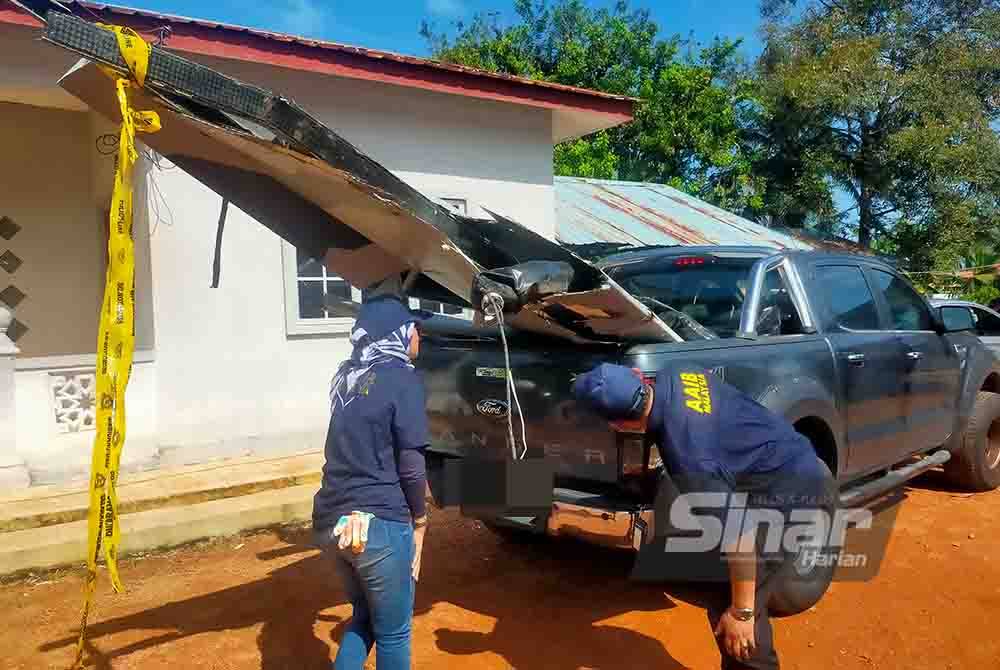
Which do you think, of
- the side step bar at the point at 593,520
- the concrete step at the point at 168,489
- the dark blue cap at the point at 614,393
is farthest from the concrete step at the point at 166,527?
the dark blue cap at the point at 614,393

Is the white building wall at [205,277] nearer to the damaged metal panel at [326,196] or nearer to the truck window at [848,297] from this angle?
the damaged metal panel at [326,196]

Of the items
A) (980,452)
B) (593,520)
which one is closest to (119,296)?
(593,520)

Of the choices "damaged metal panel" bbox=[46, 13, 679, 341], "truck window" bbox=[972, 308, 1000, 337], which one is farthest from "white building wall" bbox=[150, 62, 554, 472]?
"truck window" bbox=[972, 308, 1000, 337]

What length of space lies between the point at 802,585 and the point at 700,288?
1626 mm

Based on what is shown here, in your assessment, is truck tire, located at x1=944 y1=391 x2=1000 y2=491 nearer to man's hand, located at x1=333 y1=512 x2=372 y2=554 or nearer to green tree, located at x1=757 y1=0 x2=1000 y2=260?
man's hand, located at x1=333 y1=512 x2=372 y2=554

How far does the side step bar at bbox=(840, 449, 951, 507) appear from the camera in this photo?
13.7 feet

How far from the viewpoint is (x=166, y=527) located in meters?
5.05

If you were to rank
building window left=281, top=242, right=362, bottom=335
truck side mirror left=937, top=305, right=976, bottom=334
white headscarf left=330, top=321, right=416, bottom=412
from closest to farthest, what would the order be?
1. white headscarf left=330, top=321, right=416, bottom=412
2. truck side mirror left=937, top=305, right=976, bottom=334
3. building window left=281, top=242, right=362, bottom=335

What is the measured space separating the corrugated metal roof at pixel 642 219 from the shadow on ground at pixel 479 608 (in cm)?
527

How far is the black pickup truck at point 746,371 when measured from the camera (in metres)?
3.32

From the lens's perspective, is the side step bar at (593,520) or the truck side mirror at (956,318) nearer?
the side step bar at (593,520)

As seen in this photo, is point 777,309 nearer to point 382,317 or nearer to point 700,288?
point 700,288

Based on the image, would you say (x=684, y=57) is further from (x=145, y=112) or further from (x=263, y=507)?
(x=145, y=112)

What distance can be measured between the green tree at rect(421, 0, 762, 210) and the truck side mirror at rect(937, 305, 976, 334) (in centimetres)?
1357
